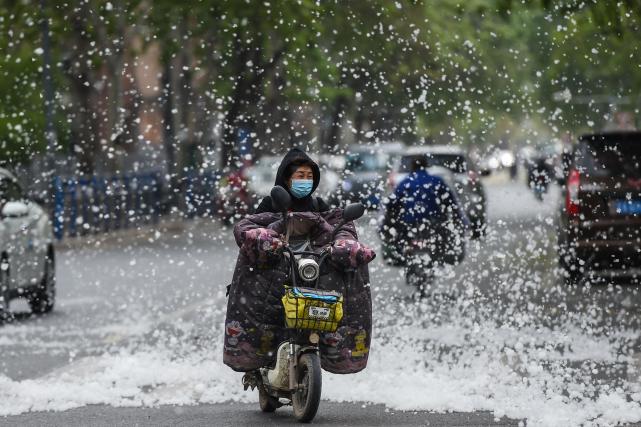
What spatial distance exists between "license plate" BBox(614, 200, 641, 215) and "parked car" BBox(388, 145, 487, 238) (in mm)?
9222

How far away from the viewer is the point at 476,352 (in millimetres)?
11750

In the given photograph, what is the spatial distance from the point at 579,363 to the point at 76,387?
3.32 m

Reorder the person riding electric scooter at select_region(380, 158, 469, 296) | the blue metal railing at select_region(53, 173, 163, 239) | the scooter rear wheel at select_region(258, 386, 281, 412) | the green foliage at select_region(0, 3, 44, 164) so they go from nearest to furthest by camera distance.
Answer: the scooter rear wheel at select_region(258, 386, 281, 412)
the person riding electric scooter at select_region(380, 158, 469, 296)
the green foliage at select_region(0, 3, 44, 164)
the blue metal railing at select_region(53, 173, 163, 239)

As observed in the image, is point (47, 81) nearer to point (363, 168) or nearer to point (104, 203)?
point (104, 203)

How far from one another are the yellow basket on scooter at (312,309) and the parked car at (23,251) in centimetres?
778

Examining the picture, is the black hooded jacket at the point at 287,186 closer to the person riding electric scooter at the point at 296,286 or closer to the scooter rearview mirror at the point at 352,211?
the person riding electric scooter at the point at 296,286

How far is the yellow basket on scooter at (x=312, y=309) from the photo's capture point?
8.03 metres

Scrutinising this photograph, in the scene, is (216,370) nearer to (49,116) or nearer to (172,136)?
(49,116)

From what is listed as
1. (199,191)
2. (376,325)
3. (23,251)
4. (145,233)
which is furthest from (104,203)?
(376,325)

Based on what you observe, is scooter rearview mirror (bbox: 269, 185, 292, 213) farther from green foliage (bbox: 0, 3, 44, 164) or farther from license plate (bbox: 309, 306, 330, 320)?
green foliage (bbox: 0, 3, 44, 164)

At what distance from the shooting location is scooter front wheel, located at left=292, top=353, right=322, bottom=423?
8081mm

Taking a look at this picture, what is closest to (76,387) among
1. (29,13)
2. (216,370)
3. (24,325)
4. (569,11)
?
(216,370)

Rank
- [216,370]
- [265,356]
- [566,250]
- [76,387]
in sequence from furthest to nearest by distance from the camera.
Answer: [566,250] → [216,370] → [76,387] → [265,356]

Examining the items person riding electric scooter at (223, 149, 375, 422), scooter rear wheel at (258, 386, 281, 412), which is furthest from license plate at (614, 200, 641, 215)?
person riding electric scooter at (223, 149, 375, 422)
